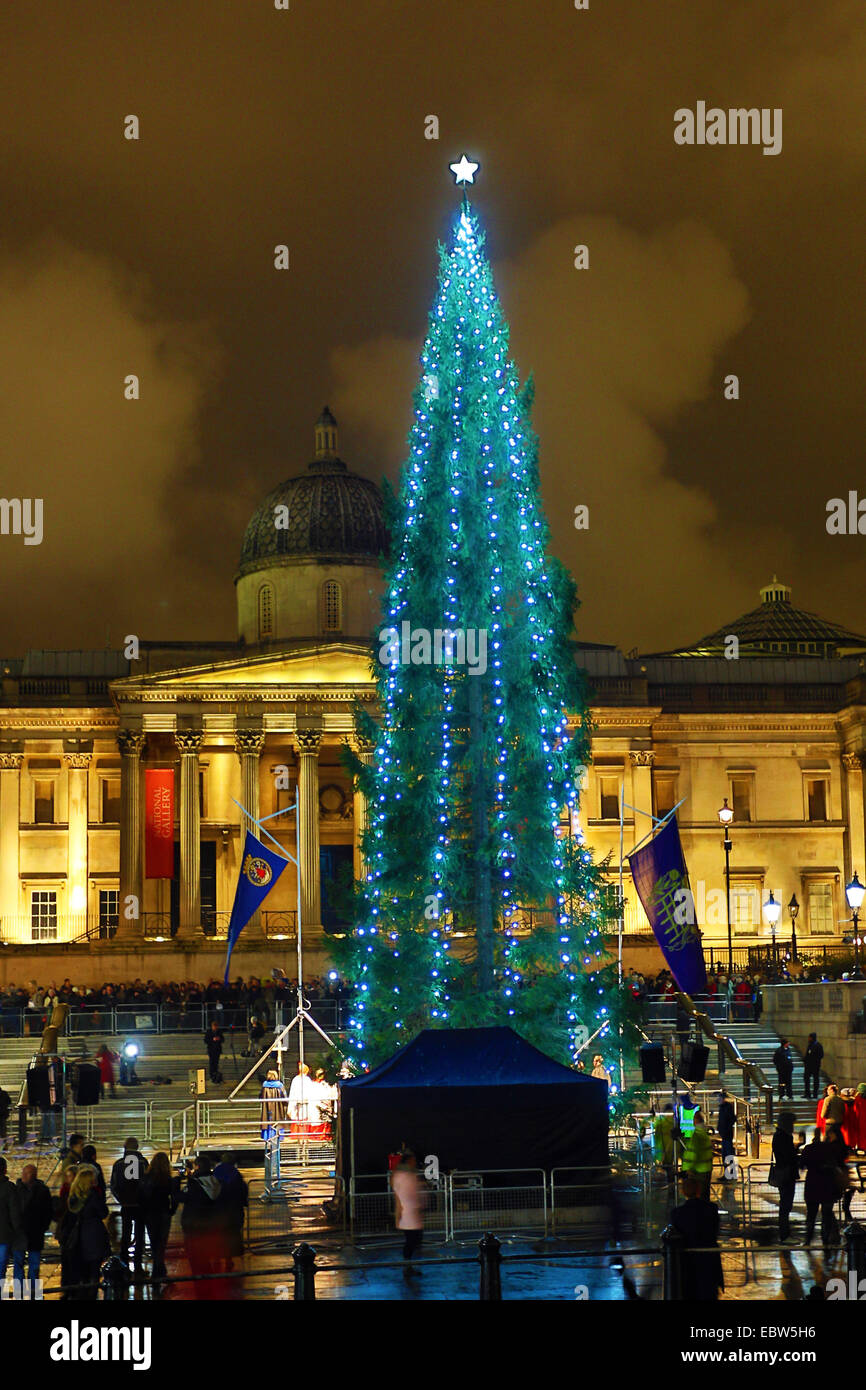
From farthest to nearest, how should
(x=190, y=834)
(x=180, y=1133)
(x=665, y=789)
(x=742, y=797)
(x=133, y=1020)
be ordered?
1. (x=742, y=797)
2. (x=665, y=789)
3. (x=190, y=834)
4. (x=133, y=1020)
5. (x=180, y=1133)

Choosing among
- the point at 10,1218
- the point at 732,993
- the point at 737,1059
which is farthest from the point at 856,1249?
the point at 732,993

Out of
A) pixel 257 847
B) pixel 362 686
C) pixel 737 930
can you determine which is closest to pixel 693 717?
pixel 737 930

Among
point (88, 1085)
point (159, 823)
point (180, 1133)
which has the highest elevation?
point (159, 823)

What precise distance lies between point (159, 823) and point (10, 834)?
926 cm

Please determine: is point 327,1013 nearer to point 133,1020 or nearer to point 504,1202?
point 133,1020

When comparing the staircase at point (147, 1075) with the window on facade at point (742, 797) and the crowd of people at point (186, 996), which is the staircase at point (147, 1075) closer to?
the crowd of people at point (186, 996)

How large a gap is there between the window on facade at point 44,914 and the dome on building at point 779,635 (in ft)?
116

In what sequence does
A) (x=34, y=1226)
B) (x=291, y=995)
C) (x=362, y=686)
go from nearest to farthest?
1. (x=34, y=1226)
2. (x=291, y=995)
3. (x=362, y=686)

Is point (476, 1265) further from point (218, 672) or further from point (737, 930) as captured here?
point (737, 930)

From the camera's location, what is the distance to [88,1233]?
19.7 metres

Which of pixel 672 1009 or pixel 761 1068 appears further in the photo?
pixel 672 1009

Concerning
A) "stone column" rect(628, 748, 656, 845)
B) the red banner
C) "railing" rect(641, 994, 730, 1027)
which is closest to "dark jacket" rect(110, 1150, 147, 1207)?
"railing" rect(641, 994, 730, 1027)
